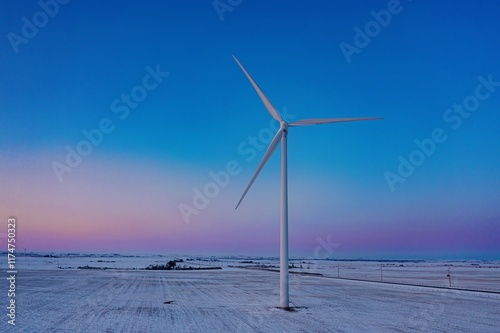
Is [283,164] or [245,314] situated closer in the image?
[245,314]

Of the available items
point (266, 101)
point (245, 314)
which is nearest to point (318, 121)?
point (266, 101)

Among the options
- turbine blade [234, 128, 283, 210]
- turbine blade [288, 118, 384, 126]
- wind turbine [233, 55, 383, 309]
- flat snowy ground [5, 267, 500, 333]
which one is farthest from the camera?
turbine blade [288, 118, 384, 126]

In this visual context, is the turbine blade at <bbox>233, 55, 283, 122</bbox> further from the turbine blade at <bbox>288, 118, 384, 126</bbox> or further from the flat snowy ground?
the flat snowy ground

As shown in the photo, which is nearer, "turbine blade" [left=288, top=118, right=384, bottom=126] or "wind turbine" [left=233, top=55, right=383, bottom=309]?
"wind turbine" [left=233, top=55, right=383, bottom=309]

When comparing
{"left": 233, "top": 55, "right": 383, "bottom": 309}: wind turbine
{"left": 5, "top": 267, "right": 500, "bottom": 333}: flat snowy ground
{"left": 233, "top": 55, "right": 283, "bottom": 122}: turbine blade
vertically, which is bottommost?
{"left": 5, "top": 267, "right": 500, "bottom": 333}: flat snowy ground

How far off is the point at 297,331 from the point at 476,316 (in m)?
9.30

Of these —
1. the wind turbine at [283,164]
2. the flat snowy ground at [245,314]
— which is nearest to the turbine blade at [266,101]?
the wind turbine at [283,164]

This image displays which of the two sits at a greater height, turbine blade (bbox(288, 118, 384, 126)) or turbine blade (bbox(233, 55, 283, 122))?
turbine blade (bbox(233, 55, 283, 122))

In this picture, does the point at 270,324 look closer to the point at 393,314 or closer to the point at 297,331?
the point at 297,331

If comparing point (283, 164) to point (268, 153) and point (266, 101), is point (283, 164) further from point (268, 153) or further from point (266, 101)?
point (266, 101)

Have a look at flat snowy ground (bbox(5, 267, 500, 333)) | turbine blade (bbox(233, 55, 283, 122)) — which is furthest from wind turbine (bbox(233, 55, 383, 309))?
flat snowy ground (bbox(5, 267, 500, 333))

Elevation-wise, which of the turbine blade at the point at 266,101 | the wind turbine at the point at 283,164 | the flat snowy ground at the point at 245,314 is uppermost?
the turbine blade at the point at 266,101

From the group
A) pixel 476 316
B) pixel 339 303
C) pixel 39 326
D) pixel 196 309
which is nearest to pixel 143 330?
pixel 39 326

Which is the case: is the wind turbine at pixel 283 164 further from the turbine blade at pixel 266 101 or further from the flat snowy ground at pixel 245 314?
the flat snowy ground at pixel 245 314
